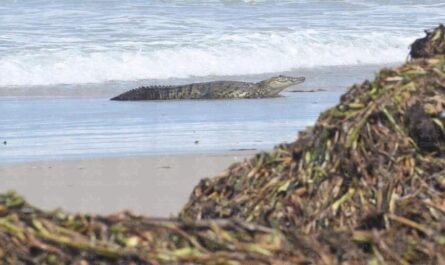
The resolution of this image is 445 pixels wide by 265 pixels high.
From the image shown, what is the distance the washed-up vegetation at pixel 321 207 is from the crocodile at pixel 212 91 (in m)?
7.90

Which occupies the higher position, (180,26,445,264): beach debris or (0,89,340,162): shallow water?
(180,26,445,264): beach debris

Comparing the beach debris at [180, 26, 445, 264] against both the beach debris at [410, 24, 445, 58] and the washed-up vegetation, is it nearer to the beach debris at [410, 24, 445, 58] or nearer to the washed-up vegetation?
the washed-up vegetation

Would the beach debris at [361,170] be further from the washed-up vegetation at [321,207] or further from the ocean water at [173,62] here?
the ocean water at [173,62]

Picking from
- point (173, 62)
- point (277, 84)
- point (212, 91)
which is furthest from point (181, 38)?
point (212, 91)

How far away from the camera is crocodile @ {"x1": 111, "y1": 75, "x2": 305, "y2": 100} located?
10.8 m

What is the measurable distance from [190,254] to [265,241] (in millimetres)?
149

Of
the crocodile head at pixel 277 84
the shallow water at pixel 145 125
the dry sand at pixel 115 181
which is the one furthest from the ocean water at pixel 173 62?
the dry sand at pixel 115 181

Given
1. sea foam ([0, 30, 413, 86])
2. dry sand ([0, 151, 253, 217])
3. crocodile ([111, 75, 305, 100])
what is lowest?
dry sand ([0, 151, 253, 217])

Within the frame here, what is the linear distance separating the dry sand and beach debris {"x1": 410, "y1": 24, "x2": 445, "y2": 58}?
1716 mm

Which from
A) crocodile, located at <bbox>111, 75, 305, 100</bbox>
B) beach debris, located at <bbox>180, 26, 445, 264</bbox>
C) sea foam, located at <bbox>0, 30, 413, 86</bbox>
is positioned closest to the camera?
beach debris, located at <bbox>180, 26, 445, 264</bbox>

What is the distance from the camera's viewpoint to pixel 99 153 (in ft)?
21.8

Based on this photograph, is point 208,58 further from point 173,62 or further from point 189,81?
point 189,81

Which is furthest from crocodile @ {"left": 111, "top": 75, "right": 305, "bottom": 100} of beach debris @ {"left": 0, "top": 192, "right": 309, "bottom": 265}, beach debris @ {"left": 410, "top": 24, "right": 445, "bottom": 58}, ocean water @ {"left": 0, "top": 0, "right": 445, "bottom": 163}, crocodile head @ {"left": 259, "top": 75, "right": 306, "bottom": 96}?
beach debris @ {"left": 0, "top": 192, "right": 309, "bottom": 265}

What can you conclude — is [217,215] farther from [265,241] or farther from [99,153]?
[99,153]
